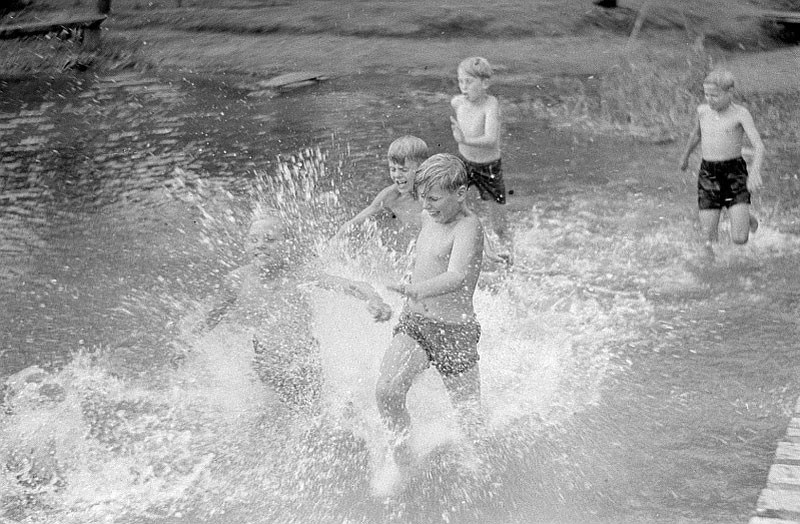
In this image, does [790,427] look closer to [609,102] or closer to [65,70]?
[609,102]

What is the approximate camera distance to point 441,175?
13.2 feet

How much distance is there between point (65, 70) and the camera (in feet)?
39.4

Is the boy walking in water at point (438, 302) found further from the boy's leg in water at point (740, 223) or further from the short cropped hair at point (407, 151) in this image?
the boy's leg in water at point (740, 223)

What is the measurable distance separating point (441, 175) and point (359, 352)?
4.34 feet

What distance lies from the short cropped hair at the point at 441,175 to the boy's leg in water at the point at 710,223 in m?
2.86

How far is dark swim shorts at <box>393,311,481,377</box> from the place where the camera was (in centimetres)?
414

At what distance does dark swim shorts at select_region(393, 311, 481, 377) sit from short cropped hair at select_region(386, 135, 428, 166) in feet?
2.81

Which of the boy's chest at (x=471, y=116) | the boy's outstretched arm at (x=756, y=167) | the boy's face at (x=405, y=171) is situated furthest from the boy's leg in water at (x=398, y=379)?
the boy's outstretched arm at (x=756, y=167)

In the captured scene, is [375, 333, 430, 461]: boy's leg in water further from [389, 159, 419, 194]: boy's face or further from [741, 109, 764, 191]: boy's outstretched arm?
[741, 109, 764, 191]: boy's outstretched arm

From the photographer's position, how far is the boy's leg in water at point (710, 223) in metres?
6.46

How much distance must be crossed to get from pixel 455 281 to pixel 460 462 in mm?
758

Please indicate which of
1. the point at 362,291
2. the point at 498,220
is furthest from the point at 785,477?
the point at 498,220

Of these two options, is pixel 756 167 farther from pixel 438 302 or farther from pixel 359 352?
pixel 438 302

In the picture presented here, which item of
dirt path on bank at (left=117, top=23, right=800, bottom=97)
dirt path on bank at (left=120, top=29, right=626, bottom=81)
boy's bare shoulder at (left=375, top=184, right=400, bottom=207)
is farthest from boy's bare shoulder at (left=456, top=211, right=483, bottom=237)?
dirt path on bank at (left=120, top=29, right=626, bottom=81)
